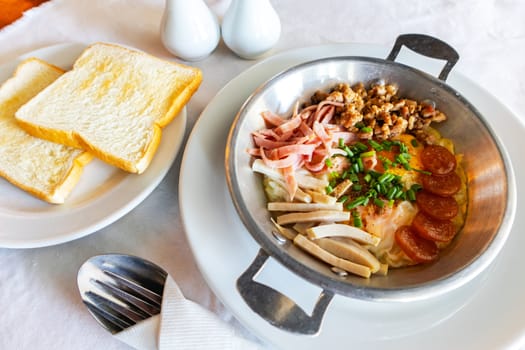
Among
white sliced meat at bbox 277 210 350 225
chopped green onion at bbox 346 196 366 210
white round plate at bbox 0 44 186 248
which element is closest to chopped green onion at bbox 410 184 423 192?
chopped green onion at bbox 346 196 366 210

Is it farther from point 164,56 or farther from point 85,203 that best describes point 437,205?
point 164,56

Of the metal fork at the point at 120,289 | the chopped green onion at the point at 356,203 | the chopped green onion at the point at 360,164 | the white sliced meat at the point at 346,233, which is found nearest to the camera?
the metal fork at the point at 120,289

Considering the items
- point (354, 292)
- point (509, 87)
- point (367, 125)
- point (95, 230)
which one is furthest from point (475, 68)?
point (95, 230)

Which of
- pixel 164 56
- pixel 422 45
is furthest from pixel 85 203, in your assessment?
pixel 422 45

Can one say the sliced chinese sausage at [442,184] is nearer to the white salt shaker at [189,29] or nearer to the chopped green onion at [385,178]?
the chopped green onion at [385,178]

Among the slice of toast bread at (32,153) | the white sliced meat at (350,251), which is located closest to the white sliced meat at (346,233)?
the white sliced meat at (350,251)

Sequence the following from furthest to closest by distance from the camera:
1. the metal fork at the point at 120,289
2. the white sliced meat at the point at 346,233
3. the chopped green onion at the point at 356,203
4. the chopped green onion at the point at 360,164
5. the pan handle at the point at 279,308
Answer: the chopped green onion at the point at 360,164, the chopped green onion at the point at 356,203, the white sliced meat at the point at 346,233, the metal fork at the point at 120,289, the pan handle at the point at 279,308

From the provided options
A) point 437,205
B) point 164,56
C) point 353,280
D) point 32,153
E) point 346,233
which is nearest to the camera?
point 353,280
